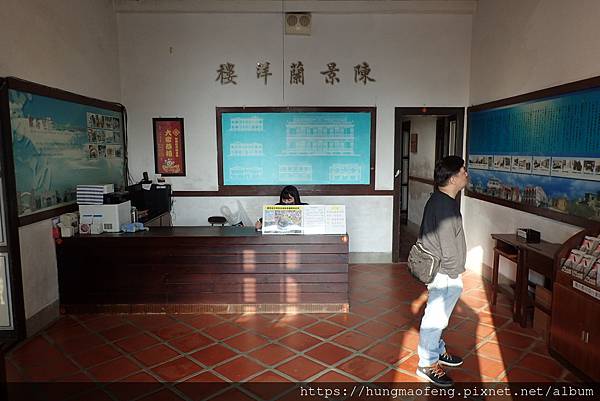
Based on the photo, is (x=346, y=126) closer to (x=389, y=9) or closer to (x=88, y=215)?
(x=389, y=9)

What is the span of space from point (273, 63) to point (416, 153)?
4.20 m

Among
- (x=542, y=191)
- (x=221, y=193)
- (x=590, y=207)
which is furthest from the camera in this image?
(x=221, y=193)

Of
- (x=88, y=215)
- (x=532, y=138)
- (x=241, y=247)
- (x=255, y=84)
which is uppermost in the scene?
(x=255, y=84)

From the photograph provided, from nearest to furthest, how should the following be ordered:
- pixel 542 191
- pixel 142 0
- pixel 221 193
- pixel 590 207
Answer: pixel 590 207 < pixel 542 191 < pixel 142 0 < pixel 221 193

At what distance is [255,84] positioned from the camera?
5875 mm

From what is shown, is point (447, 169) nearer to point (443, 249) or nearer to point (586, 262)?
point (443, 249)

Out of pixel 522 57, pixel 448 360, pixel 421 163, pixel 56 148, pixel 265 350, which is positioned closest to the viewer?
pixel 448 360

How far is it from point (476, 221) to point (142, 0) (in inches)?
213

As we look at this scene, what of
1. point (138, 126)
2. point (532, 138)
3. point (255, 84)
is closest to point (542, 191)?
point (532, 138)

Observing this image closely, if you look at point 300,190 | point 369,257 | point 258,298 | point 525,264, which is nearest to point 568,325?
point 525,264

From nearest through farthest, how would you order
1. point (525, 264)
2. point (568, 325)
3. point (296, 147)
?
point (568, 325) < point (525, 264) < point (296, 147)

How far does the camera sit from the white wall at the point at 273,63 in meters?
5.78

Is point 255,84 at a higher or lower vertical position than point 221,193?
higher

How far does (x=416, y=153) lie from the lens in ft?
28.9
